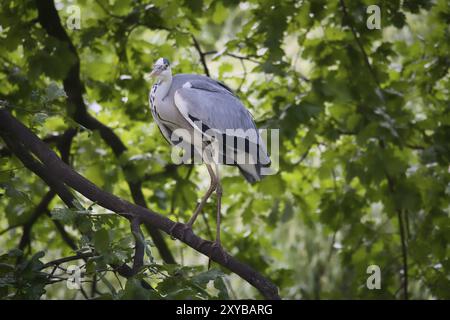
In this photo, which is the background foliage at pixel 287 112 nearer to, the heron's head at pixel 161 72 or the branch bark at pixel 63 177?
the heron's head at pixel 161 72

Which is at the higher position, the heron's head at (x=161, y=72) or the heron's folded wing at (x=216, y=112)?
the heron's head at (x=161, y=72)

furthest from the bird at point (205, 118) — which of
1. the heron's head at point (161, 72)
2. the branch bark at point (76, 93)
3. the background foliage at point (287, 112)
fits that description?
the branch bark at point (76, 93)

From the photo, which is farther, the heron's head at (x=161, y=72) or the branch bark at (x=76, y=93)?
the branch bark at (x=76, y=93)

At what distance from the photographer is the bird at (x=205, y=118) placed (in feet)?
11.8

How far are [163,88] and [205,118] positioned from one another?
29cm

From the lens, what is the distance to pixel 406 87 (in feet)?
15.6

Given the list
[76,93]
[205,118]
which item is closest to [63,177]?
[205,118]

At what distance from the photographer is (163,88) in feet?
12.0

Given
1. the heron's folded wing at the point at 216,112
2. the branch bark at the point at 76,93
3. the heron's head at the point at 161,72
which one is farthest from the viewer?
the branch bark at the point at 76,93

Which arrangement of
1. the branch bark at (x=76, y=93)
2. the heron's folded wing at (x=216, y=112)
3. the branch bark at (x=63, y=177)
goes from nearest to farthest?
the branch bark at (x=63, y=177), the heron's folded wing at (x=216, y=112), the branch bark at (x=76, y=93)

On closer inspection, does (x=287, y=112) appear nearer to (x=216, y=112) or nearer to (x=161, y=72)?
(x=216, y=112)

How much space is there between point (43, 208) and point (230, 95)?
1.68 metres
